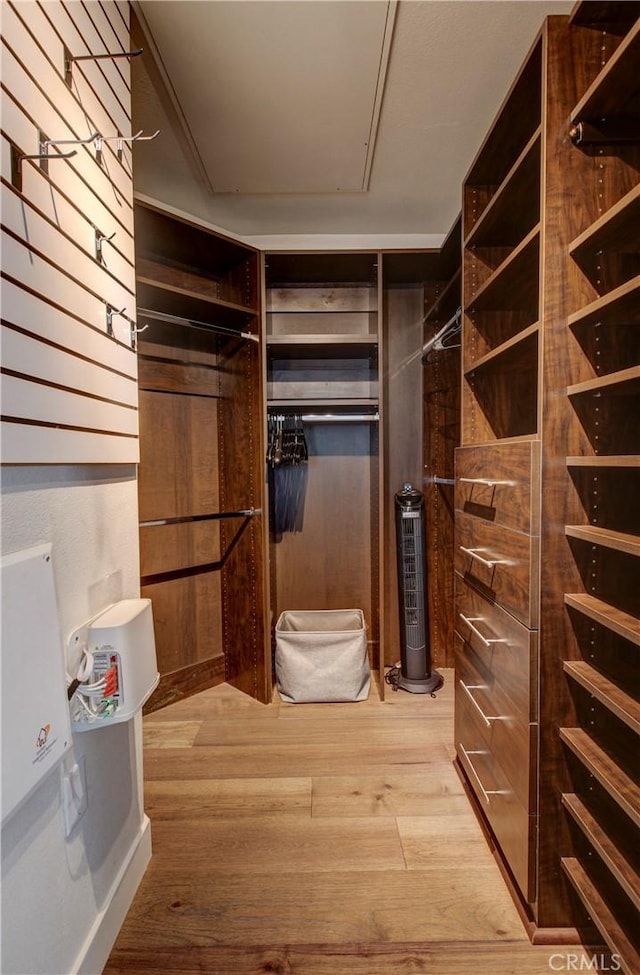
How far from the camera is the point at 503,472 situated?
1284 mm

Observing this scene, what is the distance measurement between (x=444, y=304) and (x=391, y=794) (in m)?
2.53

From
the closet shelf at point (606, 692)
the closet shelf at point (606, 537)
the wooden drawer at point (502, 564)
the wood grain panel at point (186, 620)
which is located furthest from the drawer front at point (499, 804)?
the wood grain panel at point (186, 620)

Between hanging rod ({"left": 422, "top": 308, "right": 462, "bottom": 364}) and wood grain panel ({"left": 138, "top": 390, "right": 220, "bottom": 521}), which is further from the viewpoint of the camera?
wood grain panel ({"left": 138, "top": 390, "right": 220, "bottom": 521})

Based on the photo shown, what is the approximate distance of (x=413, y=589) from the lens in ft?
7.97

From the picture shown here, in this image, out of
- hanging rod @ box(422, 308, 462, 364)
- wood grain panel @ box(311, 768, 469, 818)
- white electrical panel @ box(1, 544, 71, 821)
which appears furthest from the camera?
hanging rod @ box(422, 308, 462, 364)

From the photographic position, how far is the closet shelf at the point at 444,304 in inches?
93.8

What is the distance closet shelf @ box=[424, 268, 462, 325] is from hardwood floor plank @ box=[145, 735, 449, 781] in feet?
7.57

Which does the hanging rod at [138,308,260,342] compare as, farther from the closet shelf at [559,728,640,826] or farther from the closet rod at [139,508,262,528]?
the closet shelf at [559,728,640,826]

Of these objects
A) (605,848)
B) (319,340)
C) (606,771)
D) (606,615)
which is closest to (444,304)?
(319,340)

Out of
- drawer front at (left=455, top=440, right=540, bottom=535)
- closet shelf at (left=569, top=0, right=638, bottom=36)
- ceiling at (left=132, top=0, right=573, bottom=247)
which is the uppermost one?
ceiling at (left=132, top=0, right=573, bottom=247)

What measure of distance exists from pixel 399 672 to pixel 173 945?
1.68m

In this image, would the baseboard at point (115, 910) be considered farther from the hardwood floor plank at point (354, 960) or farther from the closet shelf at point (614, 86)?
the closet shelf at point (614, 86)

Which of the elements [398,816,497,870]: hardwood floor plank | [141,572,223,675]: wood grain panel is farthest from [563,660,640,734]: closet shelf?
[141,572,223,675]: wood grain panel

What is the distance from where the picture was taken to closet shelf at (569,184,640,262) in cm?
89
